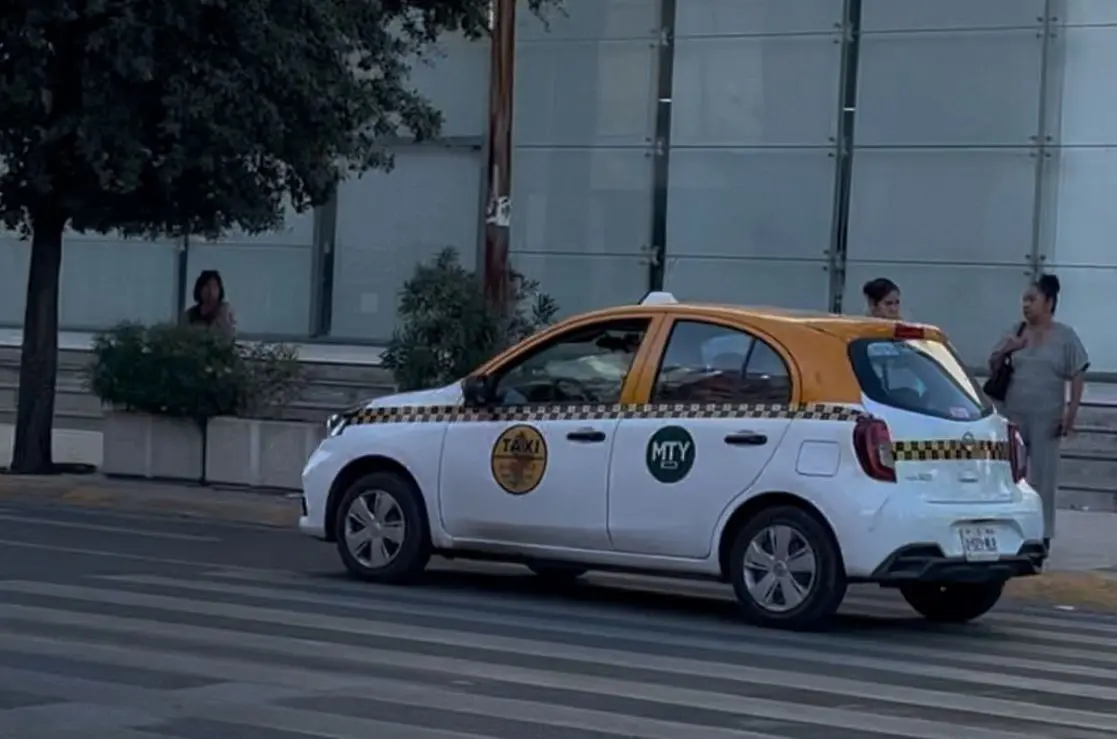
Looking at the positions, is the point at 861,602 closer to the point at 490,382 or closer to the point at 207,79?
the point at 490,382

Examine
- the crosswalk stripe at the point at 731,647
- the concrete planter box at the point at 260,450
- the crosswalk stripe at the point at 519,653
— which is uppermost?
the concrete planter box at the point at 260,450

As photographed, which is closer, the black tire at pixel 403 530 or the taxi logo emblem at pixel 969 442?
the taxi logo emblem at pixel 969 442

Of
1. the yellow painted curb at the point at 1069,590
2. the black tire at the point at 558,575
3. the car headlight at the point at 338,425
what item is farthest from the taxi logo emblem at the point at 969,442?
the car headlight at the point at 338,425

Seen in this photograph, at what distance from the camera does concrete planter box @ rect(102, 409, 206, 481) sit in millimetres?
20078

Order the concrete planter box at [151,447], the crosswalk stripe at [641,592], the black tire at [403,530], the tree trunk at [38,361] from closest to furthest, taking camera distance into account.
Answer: the crosswalk stripe at [641,592]
the black tire at [403,530]
the concrete planter box at [151,447]
the tree trunk at [38,361]

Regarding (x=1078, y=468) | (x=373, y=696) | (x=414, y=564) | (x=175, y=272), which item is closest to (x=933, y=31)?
(x=1078, y=468)

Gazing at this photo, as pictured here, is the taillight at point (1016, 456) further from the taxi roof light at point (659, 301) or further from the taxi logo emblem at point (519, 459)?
the taxi logo emblem at point (519, 459)

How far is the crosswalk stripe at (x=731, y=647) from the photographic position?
10.7m

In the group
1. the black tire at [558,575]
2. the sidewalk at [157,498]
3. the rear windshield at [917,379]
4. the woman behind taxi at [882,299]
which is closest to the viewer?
the rear windshield at [917,379]

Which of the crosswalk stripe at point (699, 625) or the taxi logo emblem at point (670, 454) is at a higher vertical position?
the taxi logo emblem at point (670, 454)

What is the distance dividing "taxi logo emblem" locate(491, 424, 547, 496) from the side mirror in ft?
0.79

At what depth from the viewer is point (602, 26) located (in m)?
25.8

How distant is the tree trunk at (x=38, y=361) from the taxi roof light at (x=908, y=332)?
10.0 m

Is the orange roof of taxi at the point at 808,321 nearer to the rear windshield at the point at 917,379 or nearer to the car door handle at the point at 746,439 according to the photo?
the rear windshield at the point at 917,379
